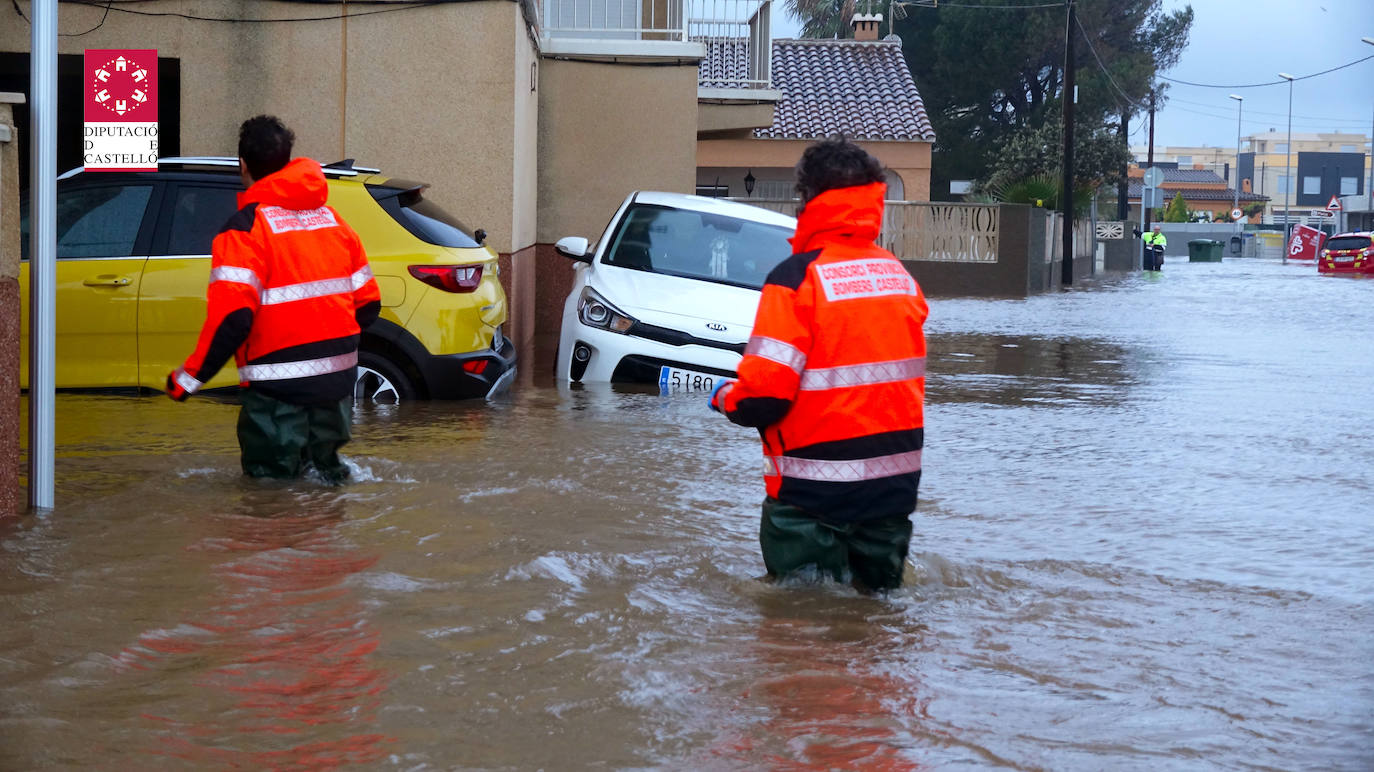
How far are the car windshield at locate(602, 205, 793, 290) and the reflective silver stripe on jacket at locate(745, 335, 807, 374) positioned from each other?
Result: 19.4 feet

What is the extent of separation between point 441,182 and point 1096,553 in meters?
7.59

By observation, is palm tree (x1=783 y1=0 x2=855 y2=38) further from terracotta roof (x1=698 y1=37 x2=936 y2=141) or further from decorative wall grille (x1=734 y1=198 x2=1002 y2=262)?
decorative wall grille (x1=734 y1=198 x2=1002 y2=262)

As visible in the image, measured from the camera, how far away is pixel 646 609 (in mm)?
5035

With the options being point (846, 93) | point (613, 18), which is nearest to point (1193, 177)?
point (846, 93)

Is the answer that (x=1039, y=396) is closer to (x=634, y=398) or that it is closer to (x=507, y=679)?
(x=634, y=398)

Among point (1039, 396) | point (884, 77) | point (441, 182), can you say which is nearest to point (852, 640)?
point (1039, 396)

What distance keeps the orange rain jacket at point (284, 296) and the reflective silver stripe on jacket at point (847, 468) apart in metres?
2.31

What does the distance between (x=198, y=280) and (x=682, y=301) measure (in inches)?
117

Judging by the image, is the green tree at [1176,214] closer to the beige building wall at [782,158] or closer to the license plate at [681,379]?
the beige building wall at [782,158]

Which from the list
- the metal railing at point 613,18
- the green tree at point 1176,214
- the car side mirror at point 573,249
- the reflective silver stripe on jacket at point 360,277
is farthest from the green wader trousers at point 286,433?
the green tree at point 1176,214

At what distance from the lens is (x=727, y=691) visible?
421 cm

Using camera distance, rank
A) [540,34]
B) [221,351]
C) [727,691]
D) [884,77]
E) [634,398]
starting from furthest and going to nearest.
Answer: [884,77]
[540,34]
[634,398]
[221,351]
[727,691]

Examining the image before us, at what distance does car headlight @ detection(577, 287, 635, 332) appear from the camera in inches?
393

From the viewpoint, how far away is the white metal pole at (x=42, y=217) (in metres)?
6.00
